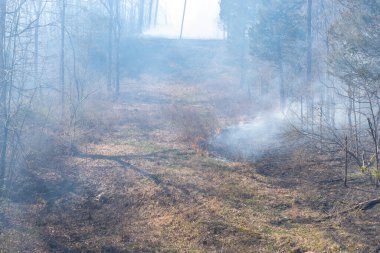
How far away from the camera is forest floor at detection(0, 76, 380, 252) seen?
8.70 metres


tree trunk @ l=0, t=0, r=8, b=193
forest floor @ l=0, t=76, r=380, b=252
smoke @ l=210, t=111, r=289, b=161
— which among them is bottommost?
forest floor @ l=0, t=76, r=380, b=252

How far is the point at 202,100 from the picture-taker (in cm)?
3356

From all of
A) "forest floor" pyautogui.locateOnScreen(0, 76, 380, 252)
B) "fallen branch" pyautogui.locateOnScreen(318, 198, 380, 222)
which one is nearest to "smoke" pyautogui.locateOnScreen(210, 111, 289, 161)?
"forest floor" pyautogui.locateOnScreen(0, 76, 380, 252)

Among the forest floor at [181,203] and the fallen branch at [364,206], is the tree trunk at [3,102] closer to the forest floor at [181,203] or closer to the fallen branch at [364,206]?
the forest floor at [181,203]

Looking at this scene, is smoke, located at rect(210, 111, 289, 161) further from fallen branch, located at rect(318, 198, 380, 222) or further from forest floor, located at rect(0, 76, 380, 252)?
fallen branch, located at rect(318, 198, 380, 222)

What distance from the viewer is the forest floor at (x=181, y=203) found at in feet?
28.5

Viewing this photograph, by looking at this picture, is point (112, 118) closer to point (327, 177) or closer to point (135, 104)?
point (135, 104)

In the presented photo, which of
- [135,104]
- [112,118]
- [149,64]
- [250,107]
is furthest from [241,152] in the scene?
[149,64]

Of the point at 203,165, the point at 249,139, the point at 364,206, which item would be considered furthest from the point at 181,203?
the point at 249,139

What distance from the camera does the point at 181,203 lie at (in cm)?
1127

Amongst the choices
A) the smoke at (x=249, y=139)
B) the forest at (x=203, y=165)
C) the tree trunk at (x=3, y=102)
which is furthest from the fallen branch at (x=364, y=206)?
the tree trunk at (x=3, y=102)

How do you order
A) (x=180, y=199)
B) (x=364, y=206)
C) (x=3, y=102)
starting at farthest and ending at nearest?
(x=3, y=102) < (x=180, y=199) < (x=364, y=206)

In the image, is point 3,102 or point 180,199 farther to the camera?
point 3,102

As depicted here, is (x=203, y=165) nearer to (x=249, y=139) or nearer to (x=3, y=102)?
(x=249, y=139)
